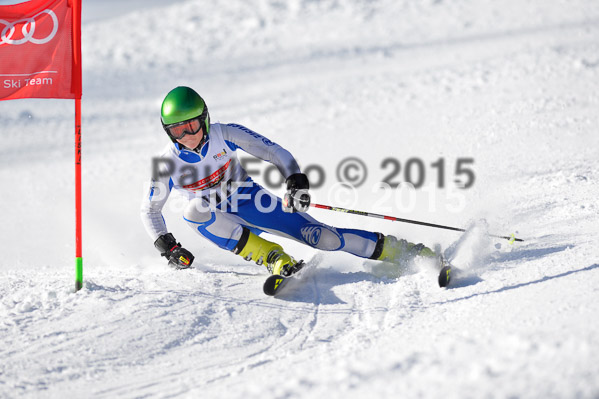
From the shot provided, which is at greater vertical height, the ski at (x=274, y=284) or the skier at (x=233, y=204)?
the skier at (x=233, y=204)

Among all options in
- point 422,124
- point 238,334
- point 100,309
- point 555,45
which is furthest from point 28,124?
point 555,45

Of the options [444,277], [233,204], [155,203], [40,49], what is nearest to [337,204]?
[233,204]

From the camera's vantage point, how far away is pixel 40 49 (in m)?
3.91

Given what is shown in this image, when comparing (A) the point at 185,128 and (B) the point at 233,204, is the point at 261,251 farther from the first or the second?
(A) the point at 185,128

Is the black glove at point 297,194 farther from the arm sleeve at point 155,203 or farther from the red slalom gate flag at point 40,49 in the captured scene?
the red slalom gate flag at point 40,49

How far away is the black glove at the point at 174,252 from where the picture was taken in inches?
161

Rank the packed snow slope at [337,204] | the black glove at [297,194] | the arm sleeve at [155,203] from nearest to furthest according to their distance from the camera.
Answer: the packed snow slope at [337,204]
the black glove at [297,194]
the arm sleeve at [155,203]

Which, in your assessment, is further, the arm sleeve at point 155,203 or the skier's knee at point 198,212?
the skier's knee at point 198,212

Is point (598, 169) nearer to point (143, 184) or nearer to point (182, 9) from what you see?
point (143, 184)

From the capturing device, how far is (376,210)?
6.23 metres

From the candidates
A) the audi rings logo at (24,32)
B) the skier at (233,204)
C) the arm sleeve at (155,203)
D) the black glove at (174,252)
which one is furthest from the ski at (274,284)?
the audi rings logo at (24,32)

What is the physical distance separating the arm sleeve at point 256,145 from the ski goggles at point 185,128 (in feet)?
1.07

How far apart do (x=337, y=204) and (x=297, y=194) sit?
2.66 metres

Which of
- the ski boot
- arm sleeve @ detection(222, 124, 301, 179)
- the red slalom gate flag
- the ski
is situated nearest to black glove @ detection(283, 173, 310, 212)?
arm sleeve @ detection(222, 124, 301, 179)
